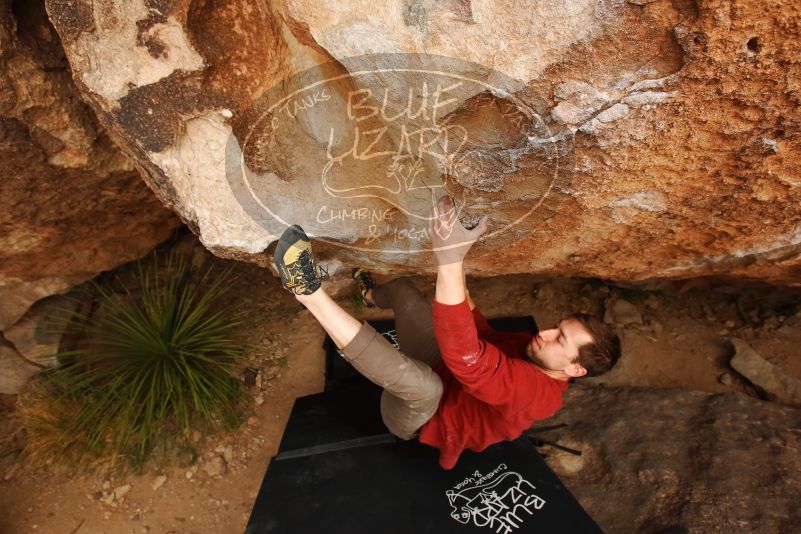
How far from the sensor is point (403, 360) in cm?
179

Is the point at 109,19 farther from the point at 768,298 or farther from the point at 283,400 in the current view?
the point at 768,298

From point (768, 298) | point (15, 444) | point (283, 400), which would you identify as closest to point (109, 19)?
point (283, 400)

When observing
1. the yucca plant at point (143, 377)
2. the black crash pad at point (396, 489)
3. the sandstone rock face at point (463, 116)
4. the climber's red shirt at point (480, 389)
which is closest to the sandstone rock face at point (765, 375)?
the sandstone rock face at point (463, 116)

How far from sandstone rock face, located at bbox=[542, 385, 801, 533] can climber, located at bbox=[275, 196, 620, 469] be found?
636 millimetres

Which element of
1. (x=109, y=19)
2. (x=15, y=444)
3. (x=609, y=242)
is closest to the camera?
(x=109, y=19)

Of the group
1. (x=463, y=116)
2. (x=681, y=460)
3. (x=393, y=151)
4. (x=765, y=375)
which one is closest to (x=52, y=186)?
(x=393, y=151)

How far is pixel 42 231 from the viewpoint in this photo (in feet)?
7.27

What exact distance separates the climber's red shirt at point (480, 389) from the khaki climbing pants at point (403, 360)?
10 centimetres

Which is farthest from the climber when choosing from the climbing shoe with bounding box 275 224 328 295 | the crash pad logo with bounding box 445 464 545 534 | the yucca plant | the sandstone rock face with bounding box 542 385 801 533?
the yucca plant

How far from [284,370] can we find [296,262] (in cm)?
160

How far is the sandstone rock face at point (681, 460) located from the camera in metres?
1.98

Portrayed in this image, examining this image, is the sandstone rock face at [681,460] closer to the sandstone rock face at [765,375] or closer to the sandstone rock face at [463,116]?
the sandstone rock face at [765,375]

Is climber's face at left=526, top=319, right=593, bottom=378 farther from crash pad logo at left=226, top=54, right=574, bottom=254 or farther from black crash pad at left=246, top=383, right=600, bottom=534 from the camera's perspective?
black crash pad at left=246, top=383, right=600, bottom=534

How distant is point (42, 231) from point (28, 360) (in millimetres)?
1038
